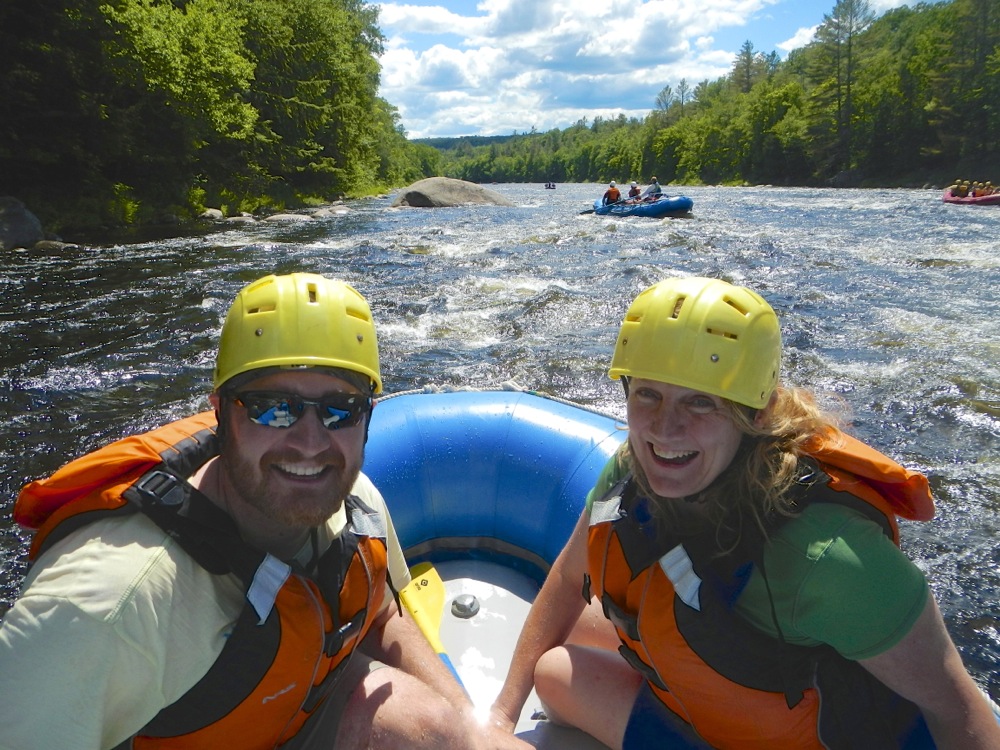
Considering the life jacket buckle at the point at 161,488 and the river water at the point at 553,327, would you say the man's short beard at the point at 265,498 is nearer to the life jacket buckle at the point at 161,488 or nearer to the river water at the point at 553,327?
the life jacket buckle at the point at 161,488

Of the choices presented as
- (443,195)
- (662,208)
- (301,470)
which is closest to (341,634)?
(301,470)

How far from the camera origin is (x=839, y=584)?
1383 millimetres

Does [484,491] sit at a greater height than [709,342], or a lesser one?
lesser

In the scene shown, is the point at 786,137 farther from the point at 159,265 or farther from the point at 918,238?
the point at 159,265

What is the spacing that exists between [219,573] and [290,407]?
1.28ft

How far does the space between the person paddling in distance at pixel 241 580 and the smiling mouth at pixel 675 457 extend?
740 millimetres

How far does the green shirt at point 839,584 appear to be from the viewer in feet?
4.49

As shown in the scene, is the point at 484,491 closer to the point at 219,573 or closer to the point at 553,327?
the point at 219,573

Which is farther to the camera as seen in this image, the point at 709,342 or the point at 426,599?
the point at 426,599

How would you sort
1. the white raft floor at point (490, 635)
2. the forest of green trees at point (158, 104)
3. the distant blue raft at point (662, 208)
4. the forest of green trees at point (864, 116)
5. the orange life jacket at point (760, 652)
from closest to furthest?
1. the orange life jacket at point (760, 652)
2. the white raft floor at point (490, 635)
3. the forest of green trees at point (158, 104)
4. the distant blue raft at point (662, 208)
5. the forest of green trees at point (864, 116)

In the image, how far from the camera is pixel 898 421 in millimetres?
5129

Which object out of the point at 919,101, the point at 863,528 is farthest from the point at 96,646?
the point at 919,101

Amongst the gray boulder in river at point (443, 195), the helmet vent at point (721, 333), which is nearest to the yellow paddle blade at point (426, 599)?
the helmet vent at point (721, 333)

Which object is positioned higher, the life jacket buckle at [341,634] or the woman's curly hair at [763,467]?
the woman's curly hair at [763,467]
